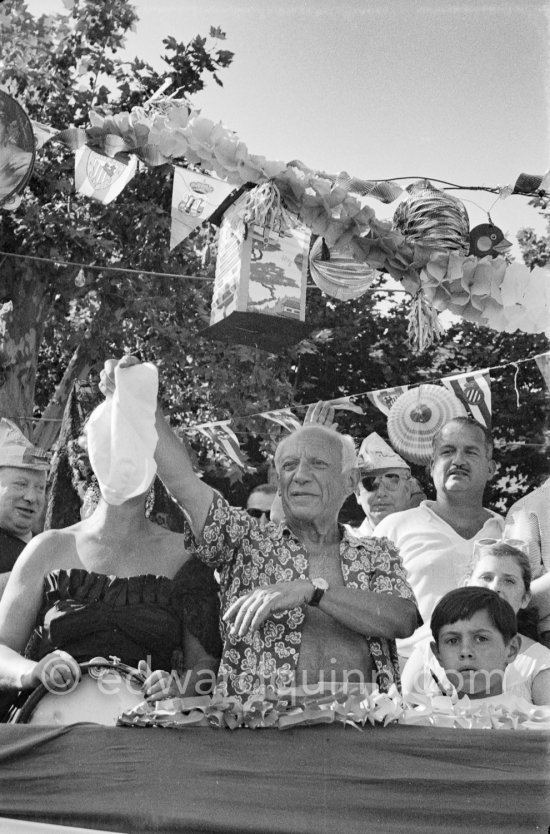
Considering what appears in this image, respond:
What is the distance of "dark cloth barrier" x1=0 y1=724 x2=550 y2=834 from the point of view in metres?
2.01

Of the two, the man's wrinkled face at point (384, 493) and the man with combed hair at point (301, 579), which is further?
the man's wrinkled face at point (384, 493)

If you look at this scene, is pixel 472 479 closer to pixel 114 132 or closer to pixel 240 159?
pixel 240 159

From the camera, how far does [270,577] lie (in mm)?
2961

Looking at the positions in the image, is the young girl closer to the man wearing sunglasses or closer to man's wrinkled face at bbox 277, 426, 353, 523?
man's wrinkled face at bbox 277, 426, 353, 523

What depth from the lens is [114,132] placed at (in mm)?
3293

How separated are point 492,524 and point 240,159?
1.53 m

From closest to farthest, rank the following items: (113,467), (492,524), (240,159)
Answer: (113,467) → (240,159) → (492,524)

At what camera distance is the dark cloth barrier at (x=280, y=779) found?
2006 mm

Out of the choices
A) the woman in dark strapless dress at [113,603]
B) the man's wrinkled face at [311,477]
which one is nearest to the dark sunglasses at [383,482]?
the man's wrinkled face at [311,477]

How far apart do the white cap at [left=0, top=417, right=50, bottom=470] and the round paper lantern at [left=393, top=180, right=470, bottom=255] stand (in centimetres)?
155

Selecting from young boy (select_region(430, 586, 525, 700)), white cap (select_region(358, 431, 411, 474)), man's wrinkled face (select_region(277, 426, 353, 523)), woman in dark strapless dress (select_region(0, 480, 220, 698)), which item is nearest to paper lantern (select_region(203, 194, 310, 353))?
man's wrinkled face (select_region(277, 426, 353, 523))

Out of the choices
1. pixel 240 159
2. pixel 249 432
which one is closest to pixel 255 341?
pixel 240 159
